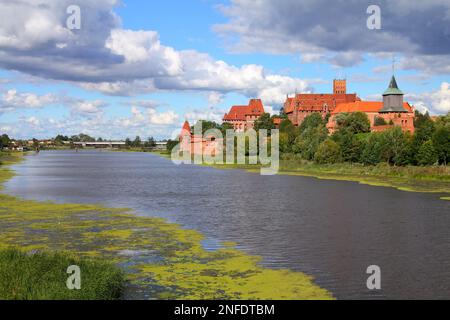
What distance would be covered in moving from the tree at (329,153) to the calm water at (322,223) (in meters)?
32.1

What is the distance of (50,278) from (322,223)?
2113cm

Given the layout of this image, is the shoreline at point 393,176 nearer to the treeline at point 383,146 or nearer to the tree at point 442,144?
the treeline at point 383,146

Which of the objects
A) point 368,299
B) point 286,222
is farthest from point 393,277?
point 286,222

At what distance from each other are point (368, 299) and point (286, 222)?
1693 centimetres

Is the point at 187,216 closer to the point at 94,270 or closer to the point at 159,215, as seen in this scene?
the point at 159,215

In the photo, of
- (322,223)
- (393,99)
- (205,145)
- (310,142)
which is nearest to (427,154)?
(310,142)

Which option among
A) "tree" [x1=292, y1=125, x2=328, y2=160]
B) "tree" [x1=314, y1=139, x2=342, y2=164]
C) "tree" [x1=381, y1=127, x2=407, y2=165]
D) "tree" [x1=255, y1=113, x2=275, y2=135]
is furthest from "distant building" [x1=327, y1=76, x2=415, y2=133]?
"tree" [x1=381, y1=127, x2=407, y2=165]

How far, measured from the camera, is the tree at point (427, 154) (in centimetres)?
7825

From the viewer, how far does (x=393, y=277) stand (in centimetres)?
2128

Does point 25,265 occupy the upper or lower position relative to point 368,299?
upper

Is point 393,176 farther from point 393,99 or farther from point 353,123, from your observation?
point 393,99

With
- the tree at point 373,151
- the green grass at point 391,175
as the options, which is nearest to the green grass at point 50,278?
the green grass at point 391,175

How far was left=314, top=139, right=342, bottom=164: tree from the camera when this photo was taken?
96500 mm

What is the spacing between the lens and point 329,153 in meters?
96.8
